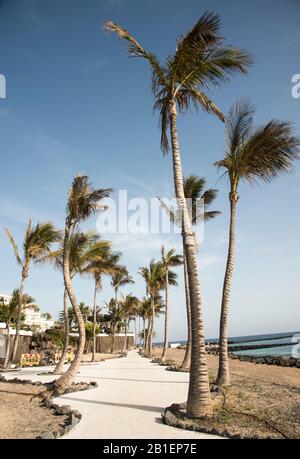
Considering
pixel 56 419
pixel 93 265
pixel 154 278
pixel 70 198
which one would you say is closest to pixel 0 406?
pixel 56 419

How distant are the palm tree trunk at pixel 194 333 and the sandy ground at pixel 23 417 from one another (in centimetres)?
274

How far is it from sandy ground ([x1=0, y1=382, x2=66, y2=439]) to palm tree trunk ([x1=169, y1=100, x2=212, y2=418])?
2.74 meters

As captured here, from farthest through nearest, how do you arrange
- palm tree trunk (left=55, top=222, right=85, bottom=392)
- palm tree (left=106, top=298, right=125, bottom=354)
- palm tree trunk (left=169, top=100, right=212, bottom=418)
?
palm tree (left=106, top=298, right=125, bottom=354)
palm tree trunk (left=55, top=222, right=85, bottom=392)
palm tree trunk (left=169, top=100, right=212, bottom=418)

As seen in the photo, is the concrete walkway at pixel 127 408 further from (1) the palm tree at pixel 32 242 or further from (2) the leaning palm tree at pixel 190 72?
(1) the palm tree at pixel 32 242

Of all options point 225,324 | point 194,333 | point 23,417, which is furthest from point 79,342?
point 194,333

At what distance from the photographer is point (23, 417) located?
296 inches

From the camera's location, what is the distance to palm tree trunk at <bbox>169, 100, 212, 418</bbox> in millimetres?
7113

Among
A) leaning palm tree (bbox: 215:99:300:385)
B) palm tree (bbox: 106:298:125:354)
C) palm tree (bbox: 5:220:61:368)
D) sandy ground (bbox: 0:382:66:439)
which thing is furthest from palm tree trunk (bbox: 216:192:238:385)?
palm tree (bbox: 106:298:125:354)

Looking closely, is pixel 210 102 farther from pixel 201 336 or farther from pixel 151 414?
pixel 151 414

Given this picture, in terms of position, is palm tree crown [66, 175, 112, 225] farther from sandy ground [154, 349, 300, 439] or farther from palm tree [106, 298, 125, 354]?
palm tree [106, 298, 125, 354]

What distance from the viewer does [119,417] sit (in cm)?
711

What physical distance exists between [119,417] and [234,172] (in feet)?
27.6

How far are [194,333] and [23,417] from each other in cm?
418

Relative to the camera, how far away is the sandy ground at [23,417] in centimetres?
632
